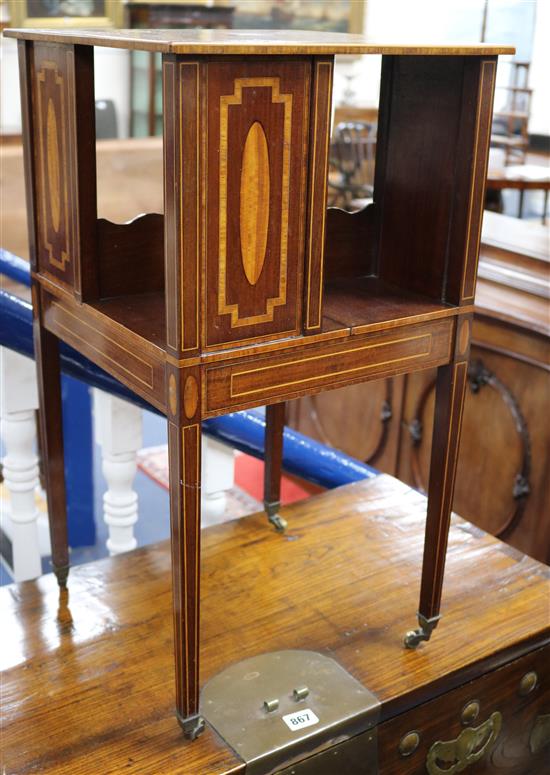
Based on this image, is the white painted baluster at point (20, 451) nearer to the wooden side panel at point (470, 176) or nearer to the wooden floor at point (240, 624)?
the wooden floor at point (240, 624)

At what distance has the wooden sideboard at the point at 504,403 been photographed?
226cm

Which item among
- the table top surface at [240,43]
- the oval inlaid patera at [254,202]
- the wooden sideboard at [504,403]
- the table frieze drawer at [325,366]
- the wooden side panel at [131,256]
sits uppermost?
the table top surface at [240,43]

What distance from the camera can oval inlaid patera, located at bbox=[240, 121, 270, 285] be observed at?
0.84 m

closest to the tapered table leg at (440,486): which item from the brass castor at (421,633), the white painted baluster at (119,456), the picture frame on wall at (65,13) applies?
the brass castor at (421,633)

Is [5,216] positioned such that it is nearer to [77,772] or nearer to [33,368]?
[33,368]

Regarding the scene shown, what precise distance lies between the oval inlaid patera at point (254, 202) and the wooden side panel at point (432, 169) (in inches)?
10.5

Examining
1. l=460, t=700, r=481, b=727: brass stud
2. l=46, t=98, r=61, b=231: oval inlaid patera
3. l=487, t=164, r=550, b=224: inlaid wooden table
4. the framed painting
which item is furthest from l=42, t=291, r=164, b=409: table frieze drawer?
the framed painting

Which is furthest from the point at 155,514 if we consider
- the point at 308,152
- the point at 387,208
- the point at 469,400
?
the point at 308,152

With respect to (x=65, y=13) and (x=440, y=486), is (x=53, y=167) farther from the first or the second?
(x=65, y=13)

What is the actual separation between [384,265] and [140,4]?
630 centimetres

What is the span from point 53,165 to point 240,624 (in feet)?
2.07

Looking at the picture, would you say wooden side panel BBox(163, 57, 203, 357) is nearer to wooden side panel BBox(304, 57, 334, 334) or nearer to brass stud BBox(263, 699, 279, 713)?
wooden side panel BBox(304, 57, 334, 334)

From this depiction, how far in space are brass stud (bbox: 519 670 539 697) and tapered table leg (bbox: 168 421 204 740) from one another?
1.62 ft

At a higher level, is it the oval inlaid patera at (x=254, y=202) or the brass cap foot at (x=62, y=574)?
the oval inlaid patera at (x=254, y=202)
